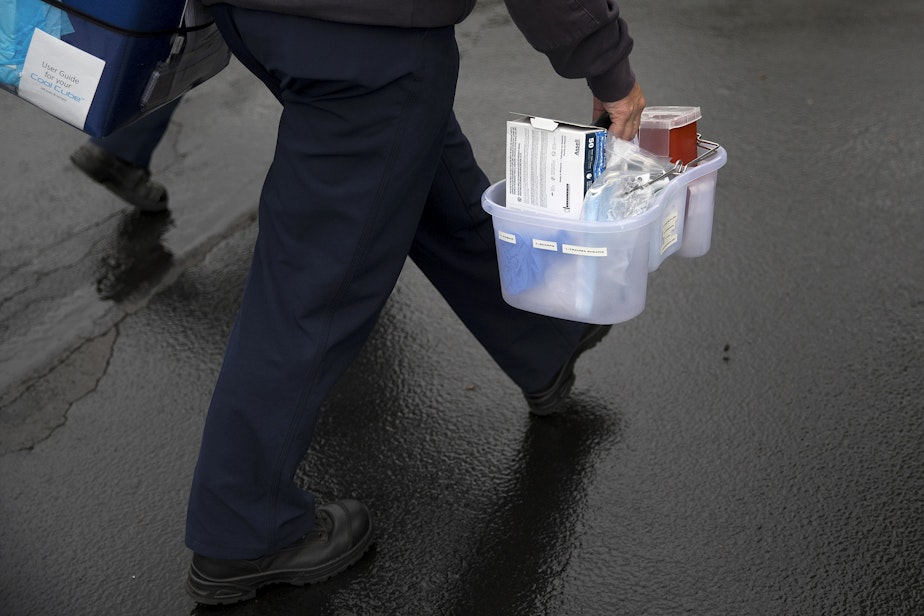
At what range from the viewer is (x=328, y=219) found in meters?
2.11

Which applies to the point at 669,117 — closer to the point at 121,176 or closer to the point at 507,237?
the point at 507,237

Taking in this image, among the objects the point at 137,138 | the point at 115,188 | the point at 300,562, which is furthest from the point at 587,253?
the point at 115,188

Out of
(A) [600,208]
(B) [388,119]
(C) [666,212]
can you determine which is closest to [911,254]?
(C) [666,212]

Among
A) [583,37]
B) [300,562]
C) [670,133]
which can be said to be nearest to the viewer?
[583,37]

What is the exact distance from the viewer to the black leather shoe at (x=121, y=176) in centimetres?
385

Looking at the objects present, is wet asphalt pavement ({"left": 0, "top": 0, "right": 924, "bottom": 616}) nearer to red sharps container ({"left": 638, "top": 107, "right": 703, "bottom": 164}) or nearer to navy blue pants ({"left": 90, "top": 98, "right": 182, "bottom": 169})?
navy blue pants ({"left": 90, "top": 98, "right": 182, "bottom": 169})

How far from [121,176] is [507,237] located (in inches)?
84.5

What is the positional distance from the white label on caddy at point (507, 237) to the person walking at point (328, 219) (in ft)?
0.64

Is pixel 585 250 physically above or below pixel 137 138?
above

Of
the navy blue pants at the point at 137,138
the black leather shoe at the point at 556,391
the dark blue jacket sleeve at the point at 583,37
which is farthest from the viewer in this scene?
the navy blue pants at the point at 137,138

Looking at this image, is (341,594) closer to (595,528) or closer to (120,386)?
(595,528)

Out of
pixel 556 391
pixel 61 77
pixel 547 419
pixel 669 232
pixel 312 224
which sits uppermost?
pixel 61 77

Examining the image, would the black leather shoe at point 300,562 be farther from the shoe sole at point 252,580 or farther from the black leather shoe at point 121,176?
the black leather shoe at point 121,176

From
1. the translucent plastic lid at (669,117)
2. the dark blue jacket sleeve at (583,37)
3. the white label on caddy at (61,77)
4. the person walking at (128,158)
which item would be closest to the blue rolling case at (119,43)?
the white label on caddy at (61,77)
